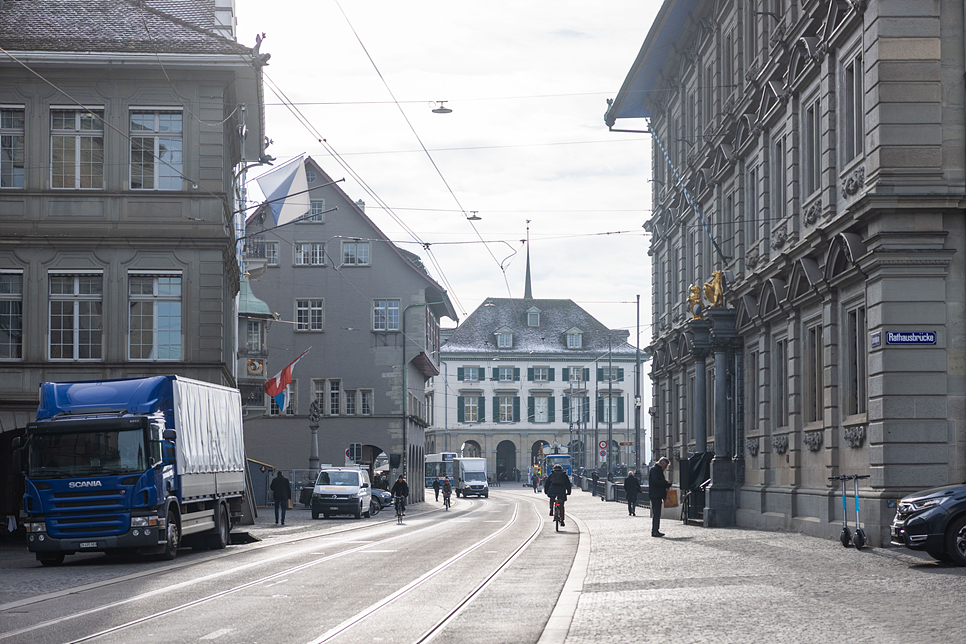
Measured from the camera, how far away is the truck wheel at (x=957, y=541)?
55.0 ft

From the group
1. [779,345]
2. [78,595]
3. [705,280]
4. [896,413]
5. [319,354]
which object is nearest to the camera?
[78,595]

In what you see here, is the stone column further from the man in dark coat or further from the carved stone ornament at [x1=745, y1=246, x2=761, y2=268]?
the man in dark coat

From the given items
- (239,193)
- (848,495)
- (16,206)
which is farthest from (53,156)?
(848,495)

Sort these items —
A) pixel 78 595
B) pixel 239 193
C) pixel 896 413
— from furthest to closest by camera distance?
1. pixel 239 193
2. pixel 896 413
3. pixel 78 595

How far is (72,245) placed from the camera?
32.1m

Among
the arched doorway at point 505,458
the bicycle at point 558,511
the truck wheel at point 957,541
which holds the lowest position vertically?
the arched doorway at point 505,458

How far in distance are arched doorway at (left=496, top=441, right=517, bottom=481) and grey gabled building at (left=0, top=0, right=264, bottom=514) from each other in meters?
88.3

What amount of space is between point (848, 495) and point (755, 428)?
8.61 meters

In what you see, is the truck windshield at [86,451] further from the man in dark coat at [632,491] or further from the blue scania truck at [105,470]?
the man in dark coat at [632,491]

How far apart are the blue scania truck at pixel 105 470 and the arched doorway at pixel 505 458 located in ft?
322

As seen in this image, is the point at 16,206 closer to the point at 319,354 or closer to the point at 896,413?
the point at 896,413

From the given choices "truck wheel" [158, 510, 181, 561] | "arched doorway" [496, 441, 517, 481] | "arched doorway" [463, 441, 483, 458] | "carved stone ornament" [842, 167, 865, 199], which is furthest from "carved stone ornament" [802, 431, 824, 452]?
"arched doorway" [496, 441, 517, 481]

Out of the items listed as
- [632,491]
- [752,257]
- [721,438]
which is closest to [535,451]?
[632,491]

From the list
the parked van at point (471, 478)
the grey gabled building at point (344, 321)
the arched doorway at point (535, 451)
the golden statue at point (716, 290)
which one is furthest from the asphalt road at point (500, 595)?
the arched doorway at point (535, 451)
